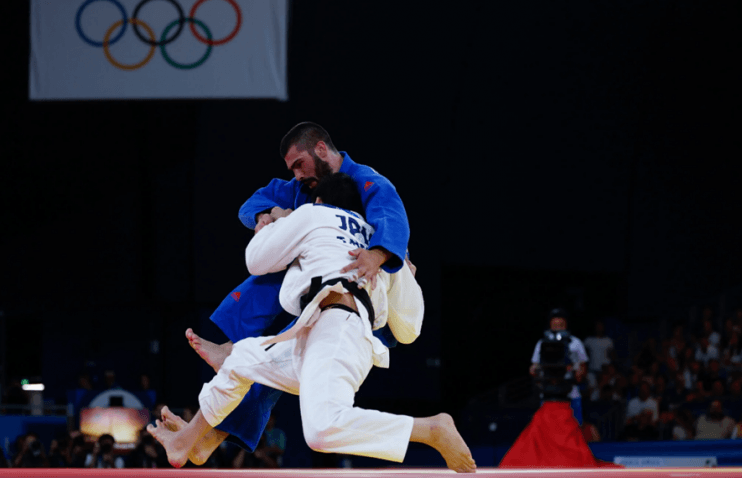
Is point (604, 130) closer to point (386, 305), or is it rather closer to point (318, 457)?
Answer: point (318, 457)

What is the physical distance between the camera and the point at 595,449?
610cm

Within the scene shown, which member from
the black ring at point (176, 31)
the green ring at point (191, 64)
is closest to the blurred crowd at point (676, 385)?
the green ring at point (191, 64)

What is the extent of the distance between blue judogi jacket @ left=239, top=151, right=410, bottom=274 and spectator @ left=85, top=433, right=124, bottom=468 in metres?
4.57

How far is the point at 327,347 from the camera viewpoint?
2498 millimetres

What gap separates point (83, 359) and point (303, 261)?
9.12 meters

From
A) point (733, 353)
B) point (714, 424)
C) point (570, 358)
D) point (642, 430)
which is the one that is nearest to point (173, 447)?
point (570, 358)

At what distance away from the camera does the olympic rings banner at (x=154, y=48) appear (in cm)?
796

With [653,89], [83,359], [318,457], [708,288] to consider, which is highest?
[653,89]

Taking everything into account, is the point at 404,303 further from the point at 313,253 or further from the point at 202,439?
the point at 202,439

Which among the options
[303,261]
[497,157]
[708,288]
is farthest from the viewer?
[708,288]

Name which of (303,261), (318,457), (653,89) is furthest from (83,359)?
(303,261)

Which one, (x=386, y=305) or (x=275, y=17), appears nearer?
(x=386, y=305)

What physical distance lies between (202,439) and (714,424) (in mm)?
5244

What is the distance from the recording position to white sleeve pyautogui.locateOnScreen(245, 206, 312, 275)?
8.71 ft
